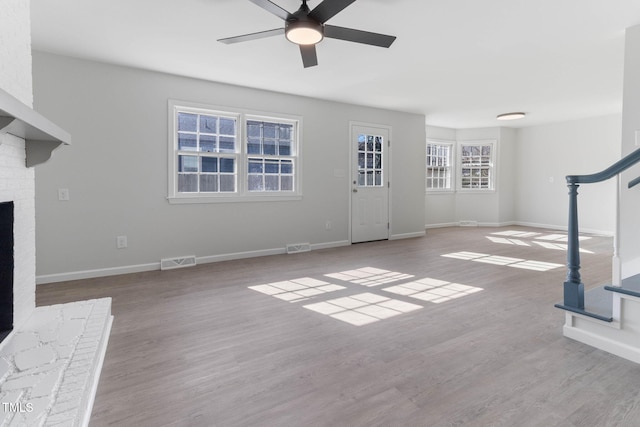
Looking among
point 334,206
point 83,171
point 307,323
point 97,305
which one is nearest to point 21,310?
point 97,305

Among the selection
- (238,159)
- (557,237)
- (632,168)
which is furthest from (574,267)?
(557,237)

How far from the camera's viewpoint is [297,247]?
5.47 m

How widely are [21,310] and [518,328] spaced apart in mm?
3385

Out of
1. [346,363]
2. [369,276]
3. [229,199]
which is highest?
[229,199]

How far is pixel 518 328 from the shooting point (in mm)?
2518

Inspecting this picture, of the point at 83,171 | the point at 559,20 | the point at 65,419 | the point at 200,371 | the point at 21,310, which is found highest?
the point at 559,20

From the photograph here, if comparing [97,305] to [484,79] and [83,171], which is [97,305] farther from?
[484,79]

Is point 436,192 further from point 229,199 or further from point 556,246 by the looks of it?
point 229,199

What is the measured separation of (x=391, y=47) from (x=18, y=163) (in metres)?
3.35

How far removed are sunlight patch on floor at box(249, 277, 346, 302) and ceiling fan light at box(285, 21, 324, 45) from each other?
90.2 inches

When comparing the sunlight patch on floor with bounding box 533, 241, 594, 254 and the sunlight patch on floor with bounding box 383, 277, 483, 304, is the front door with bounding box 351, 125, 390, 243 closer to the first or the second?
the sunlight patch on floor with bounding box 383, 277, 483, 304

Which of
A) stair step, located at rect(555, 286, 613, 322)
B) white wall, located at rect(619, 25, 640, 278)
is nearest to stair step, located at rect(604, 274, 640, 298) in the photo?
stair step, located at rect(555, 286, 613, 322)

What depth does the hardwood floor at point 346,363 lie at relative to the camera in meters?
1.57

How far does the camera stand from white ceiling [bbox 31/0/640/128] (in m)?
2.80
